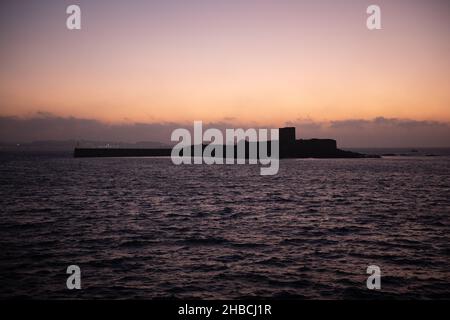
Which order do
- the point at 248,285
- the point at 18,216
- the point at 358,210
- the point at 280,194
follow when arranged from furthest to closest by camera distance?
1. the point at 280,194
2. the point at 358,210
3. the point at 18,216
4. the point at 248,285

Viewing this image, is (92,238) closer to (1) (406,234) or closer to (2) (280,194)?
(1) (406,234)

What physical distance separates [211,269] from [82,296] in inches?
217

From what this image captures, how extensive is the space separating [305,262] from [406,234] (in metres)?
9.90

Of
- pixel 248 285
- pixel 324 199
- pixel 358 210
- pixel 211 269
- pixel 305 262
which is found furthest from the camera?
pixel 324 199

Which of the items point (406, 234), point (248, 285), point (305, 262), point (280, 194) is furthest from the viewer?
point (280, 194)

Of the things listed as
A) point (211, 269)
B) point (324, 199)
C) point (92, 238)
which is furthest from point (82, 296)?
point (324, 199)

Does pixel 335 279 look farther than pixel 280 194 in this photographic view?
No

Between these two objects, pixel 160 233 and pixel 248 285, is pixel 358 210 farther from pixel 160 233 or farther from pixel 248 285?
pixel 248 285

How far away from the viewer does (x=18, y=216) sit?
30.2 metres

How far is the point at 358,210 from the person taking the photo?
111ft
